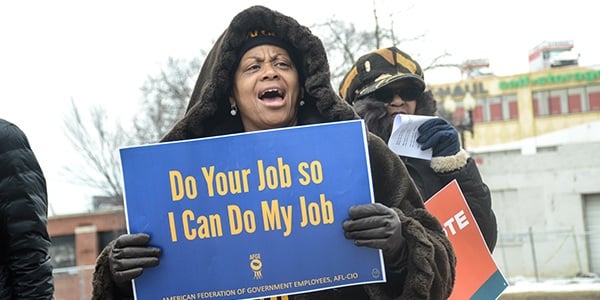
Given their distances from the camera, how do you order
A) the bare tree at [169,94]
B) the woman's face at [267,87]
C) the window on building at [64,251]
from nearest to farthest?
the woman's face at [267,87] < the bare tree at [169,94] < the window on building at [64,251]

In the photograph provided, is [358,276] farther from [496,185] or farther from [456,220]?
[496,185]

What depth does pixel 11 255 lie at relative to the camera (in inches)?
123

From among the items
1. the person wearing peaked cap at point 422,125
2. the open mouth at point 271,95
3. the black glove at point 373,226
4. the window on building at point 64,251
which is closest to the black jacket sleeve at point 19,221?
the open mouth at point 271,95

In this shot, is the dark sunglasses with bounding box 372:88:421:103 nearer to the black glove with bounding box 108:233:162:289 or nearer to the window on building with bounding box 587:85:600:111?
the black glove with bounding box 108:233:162:289

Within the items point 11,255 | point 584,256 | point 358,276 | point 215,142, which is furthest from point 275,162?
point 584,256

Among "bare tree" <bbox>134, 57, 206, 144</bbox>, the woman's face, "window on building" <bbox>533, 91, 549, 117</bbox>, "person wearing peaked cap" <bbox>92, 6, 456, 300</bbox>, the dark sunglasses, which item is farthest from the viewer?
"window on building" <bbox>533, 91, 549, 117</bbox>

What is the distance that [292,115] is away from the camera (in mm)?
2652

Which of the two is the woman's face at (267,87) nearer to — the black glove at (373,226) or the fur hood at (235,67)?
the fur hood at (235,67)

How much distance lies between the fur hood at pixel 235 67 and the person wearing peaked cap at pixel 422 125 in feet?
3.76

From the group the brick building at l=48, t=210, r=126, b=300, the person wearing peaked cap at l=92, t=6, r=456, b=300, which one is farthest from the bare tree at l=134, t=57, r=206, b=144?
the person wearing peaked cap at l=92, t=6, r=456, b=300

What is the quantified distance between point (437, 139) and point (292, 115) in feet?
3.95

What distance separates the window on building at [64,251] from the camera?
38531 mm

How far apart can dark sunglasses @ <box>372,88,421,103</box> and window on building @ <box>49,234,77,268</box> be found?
120 feet

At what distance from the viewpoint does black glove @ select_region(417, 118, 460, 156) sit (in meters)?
3.67
